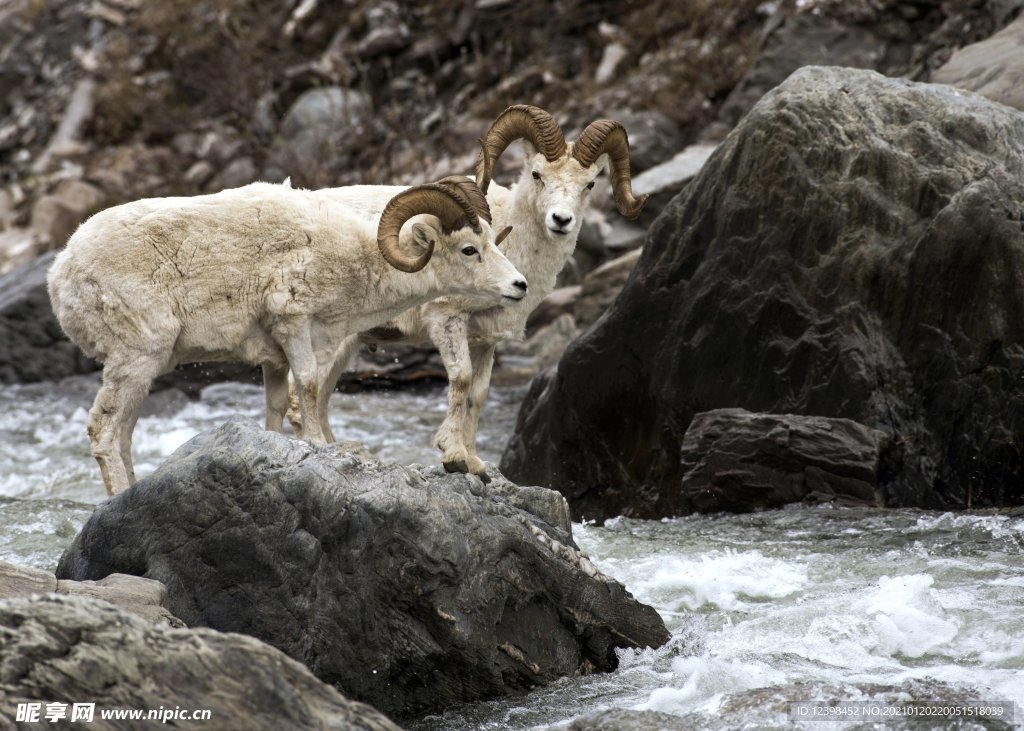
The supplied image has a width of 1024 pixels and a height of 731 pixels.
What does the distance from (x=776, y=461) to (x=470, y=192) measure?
3.24 meters

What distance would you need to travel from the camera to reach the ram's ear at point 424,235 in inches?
375

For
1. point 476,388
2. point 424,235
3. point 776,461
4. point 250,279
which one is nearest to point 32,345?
point 476,388

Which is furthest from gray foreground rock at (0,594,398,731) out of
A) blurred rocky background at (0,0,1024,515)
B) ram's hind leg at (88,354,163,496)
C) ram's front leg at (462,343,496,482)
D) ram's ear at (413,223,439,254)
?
blurred rocky background at (0,0,1024,515)

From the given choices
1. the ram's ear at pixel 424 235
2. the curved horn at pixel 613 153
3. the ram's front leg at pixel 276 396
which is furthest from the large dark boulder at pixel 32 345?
the ram's ear at pixel 424 235

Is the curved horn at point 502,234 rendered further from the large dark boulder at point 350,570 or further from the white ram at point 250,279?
the large dark boulder at point 350,570

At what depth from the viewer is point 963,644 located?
24.3 feet

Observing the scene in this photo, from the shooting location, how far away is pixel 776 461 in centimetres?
1064

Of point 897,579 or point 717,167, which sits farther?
point 717,167

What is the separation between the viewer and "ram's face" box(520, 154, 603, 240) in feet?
34.0

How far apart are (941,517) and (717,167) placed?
141 inches

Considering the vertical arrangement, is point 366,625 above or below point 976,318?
below

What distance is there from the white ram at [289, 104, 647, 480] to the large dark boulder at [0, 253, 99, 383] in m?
9.77

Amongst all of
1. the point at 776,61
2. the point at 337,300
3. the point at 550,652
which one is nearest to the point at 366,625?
Result: the point at 550,652

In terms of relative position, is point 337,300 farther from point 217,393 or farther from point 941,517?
point 217,393
